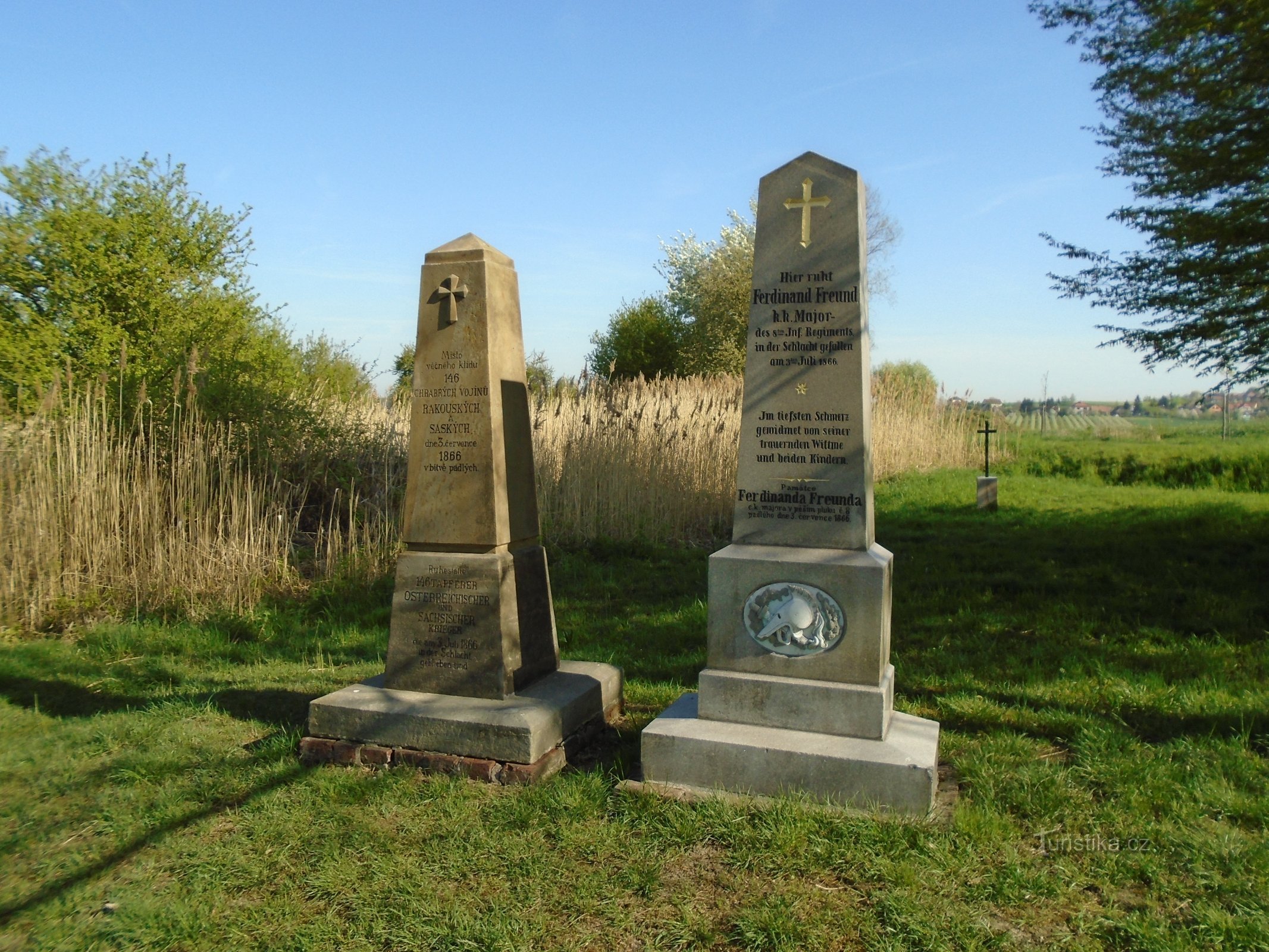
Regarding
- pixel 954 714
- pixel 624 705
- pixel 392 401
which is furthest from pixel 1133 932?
pixel 392 401

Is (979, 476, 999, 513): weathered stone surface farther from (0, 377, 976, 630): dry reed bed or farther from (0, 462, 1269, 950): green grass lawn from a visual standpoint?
(0, 462, 1269, 950): green grass lawn

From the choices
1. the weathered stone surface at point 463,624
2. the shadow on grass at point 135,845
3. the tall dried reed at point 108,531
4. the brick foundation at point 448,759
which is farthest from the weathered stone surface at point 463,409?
the tall dried reed at point 108,531

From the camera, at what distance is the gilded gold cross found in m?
3.82

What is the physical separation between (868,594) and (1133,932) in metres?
1.45

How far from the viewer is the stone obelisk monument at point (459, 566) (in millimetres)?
4203

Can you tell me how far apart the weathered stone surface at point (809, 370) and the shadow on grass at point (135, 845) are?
243cm

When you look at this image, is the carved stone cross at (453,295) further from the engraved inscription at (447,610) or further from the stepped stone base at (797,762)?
the stepped stone base at (797,762)

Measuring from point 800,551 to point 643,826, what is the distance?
133 cm

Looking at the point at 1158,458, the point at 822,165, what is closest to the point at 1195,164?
the point at 822,165

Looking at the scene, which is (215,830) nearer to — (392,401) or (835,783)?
(835,783)

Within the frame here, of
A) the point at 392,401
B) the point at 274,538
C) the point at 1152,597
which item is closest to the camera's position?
the point at 1152,597

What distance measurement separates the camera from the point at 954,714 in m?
4.62

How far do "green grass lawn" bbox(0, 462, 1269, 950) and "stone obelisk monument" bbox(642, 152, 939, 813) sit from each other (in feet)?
0.95

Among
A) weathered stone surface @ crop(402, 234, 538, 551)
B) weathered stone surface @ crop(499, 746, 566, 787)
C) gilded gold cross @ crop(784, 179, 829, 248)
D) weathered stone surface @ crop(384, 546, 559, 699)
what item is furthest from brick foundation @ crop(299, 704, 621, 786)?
gilded gold cross @ crop(784, 179, 829, 248)
